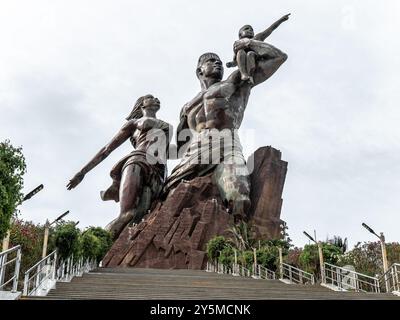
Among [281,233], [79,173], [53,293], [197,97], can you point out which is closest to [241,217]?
[281,233]

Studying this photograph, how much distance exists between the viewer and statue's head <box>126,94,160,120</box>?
802 inches

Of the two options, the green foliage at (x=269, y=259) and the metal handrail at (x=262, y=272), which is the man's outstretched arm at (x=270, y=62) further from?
the metal handrail at (x=262, y=272)

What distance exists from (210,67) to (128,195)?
623 centimetres

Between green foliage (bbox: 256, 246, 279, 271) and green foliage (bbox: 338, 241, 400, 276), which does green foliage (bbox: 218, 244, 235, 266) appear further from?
green foliage (bbox: 338, 241, 400, 276)

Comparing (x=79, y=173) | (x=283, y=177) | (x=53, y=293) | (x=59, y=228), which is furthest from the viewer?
(x=79, y=173)

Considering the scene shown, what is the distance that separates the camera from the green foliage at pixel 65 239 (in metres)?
7.59

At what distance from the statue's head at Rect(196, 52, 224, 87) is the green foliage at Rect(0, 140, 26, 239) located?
1510cm

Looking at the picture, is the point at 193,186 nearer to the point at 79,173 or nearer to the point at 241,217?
the point at 241,217

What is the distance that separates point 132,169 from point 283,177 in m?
5.69

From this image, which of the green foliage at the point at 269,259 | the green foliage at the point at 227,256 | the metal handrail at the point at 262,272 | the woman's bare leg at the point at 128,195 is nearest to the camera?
the metal handrail at the point at 262,272

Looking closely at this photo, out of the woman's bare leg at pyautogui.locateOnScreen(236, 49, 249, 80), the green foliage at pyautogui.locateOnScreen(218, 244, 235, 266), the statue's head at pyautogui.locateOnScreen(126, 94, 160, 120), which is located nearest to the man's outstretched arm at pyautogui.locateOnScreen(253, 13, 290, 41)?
the woman's bare leg at pyautogui.locateOnScreen(236, 49, 249, 80)

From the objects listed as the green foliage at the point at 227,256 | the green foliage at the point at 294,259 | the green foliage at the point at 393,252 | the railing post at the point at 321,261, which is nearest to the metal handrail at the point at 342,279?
the railing post at the point at 321,261

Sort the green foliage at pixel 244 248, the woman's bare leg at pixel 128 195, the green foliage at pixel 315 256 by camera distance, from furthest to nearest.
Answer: the woman's bare leg at pixel 128 195 < the green foliage at pixel 244 248 < the green foliage at pixel 315 256

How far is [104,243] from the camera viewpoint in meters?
12.6
